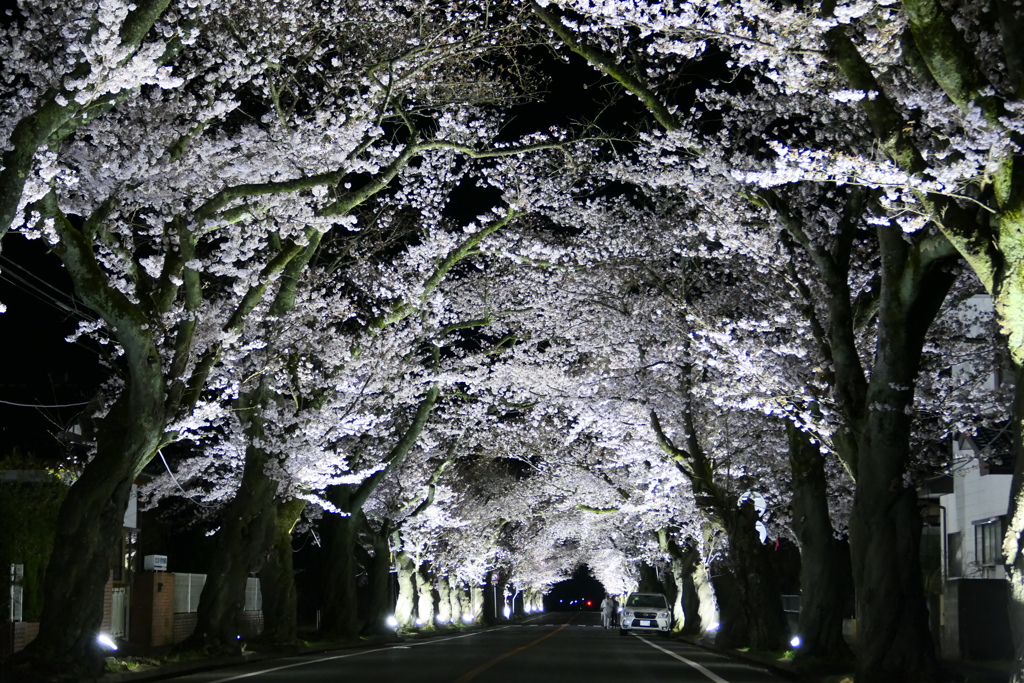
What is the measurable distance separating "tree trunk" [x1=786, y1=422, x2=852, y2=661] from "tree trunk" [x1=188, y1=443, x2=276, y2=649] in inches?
419

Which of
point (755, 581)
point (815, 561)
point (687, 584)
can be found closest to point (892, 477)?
point (815, 561)

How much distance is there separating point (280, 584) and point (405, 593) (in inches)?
814

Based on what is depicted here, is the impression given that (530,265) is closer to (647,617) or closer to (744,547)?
(744,547)

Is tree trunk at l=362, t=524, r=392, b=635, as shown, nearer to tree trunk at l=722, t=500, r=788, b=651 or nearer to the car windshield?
the car windshield

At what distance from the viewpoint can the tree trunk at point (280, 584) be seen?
Result: 2662 cm

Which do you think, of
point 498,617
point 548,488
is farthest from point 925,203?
point 498,617

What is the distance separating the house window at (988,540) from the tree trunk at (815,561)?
7329 mm

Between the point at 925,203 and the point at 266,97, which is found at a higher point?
the point at 266,97

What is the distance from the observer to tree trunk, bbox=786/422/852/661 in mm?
19953

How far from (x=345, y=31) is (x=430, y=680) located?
1046cm

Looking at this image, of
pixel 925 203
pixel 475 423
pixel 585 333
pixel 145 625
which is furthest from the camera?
pixel 475 423

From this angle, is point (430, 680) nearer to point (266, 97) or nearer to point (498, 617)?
point (266, 97)

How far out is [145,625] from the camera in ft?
101

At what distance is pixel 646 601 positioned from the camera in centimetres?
4538
